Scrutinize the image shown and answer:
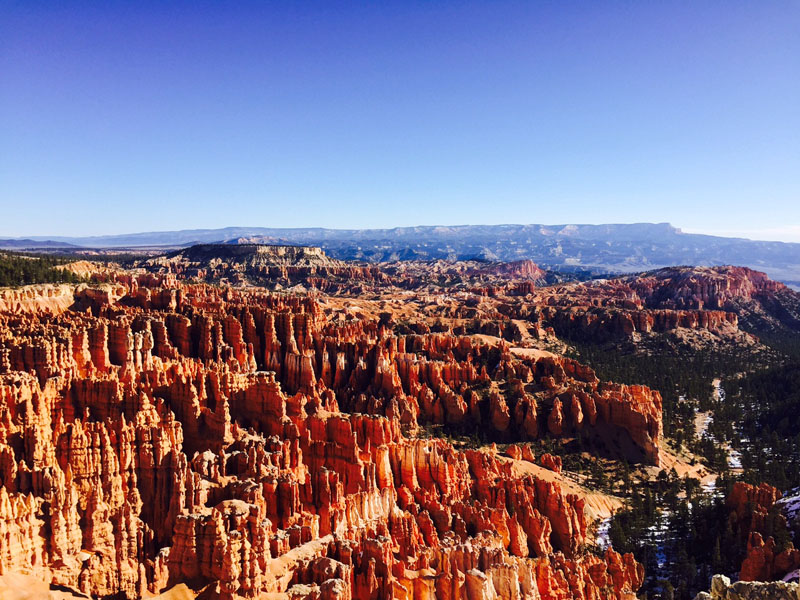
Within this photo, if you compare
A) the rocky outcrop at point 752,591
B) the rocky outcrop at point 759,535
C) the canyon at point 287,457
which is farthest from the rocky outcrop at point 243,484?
the rocky outcrop at point 752,591

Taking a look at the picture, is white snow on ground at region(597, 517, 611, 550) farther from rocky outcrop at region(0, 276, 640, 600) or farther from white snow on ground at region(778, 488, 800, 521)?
white snow on ground at region(778, 488, 800, 521)

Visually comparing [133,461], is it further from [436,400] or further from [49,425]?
[436,400]

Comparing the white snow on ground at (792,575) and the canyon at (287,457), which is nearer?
the canyon at (287,457)

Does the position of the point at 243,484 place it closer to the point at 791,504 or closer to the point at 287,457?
the point at 287,457

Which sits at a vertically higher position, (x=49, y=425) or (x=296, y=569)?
(x=49, y=425)

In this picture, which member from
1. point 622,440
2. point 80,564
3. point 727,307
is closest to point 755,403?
point 622,440

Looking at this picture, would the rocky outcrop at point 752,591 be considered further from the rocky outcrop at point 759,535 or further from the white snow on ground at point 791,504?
the white snow on ground at point 791,504

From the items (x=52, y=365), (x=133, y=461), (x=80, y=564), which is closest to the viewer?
(x=80, y=564)

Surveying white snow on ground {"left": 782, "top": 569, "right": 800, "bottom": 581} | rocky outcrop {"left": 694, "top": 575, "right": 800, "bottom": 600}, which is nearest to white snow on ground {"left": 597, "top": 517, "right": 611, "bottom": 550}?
white snow on ground {"left": 782, "top": 569, "right": 800, "bottom": 581}

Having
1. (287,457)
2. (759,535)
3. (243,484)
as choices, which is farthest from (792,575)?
(243,484)

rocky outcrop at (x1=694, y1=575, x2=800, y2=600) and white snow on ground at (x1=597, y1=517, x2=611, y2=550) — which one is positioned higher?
rocky outcrop at (x1=694, y1=575, x2=800, y2=600)

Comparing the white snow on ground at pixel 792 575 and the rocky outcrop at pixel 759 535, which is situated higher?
the white snow on ground at pixel 792 575
